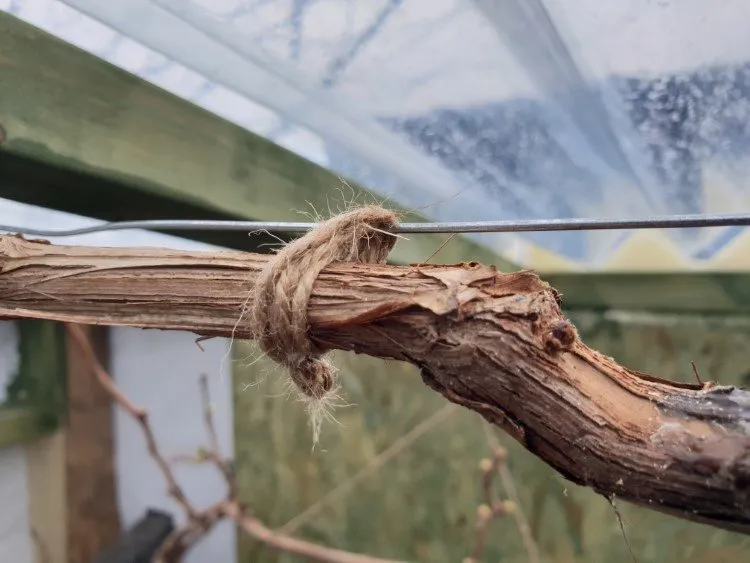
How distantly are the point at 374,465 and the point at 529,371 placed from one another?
0.93 meters

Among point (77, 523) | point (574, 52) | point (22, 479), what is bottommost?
point (77, 523)

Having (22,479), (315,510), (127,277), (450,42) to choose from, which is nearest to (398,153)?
(450,42)

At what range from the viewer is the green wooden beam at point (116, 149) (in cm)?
41

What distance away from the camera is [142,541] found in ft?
3.86

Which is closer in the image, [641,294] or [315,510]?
[641,294]

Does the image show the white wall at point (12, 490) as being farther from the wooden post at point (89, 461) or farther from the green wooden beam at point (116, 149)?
the green wooden beam at point (116, 149)

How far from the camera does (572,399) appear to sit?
21 centimetres

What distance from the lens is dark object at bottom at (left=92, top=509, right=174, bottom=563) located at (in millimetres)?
1146

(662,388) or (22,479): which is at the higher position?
(662,388)

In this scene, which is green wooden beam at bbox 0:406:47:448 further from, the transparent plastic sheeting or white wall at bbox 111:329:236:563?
the transparent plastic sheeting

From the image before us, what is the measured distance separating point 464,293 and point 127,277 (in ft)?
0.54

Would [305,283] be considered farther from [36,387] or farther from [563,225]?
[36,387]

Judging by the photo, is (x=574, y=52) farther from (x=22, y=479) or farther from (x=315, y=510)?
(x=22, y=479)

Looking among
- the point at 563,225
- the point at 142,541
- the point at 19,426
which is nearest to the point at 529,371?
the point at 563,225
